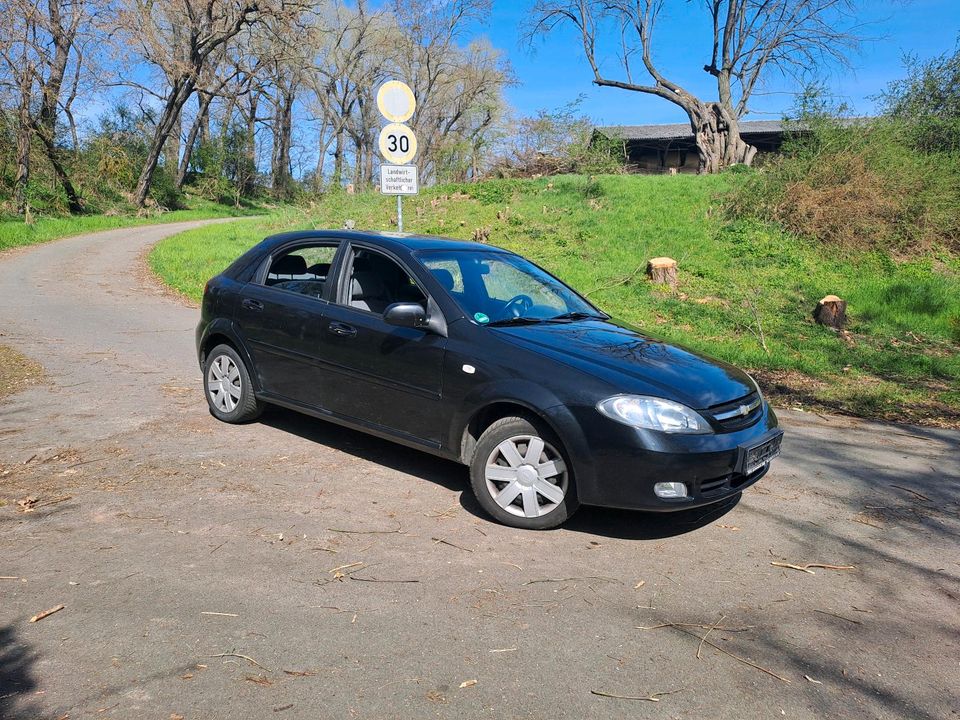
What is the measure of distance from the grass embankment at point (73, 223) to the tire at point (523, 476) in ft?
71.5

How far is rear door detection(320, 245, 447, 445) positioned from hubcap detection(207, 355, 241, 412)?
1.18 metres

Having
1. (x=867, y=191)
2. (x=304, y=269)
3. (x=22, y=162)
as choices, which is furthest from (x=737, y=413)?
(x=22, y=162)

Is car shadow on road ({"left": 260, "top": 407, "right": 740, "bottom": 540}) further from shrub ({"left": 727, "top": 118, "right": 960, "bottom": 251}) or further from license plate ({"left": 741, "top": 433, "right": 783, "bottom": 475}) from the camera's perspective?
shrub ({"left": 727, "top": 118, "right": 960, "bottom": 251})

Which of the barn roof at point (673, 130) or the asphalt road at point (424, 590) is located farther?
the barn roof at point (673, 130)

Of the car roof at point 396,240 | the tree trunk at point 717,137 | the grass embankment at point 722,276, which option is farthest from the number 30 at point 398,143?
the tree trunk at point 717,137

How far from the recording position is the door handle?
4.98 m

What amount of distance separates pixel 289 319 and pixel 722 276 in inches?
407

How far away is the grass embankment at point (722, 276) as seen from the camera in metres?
8.77

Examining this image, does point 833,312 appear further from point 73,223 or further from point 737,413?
point 73,223

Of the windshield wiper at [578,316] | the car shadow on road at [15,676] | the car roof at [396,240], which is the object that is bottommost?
the car shadow on road at [15,676]

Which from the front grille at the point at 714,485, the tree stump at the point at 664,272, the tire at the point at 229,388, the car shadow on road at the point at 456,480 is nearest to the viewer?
the front grille at the point at 714,485

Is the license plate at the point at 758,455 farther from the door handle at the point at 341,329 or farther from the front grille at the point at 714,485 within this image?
the door handle at the point at 341,329

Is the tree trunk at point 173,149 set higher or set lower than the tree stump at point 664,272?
higher

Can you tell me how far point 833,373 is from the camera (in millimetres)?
8867
